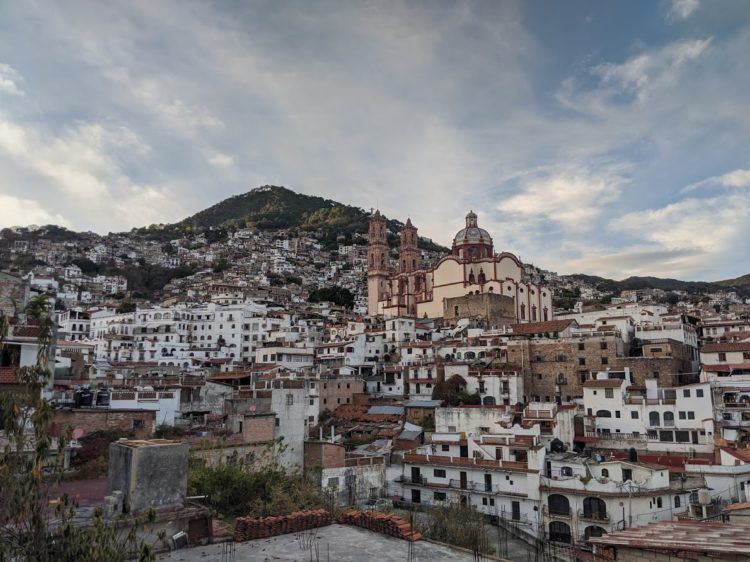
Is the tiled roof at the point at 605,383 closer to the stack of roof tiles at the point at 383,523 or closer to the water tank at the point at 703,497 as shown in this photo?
the water tank at the point at 703,497

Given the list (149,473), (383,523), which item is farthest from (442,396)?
(149,473)

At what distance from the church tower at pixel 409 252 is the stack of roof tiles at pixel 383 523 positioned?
62.0 m

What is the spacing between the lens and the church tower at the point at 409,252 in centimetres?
7288

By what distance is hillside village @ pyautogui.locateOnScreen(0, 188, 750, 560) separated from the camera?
893 inches

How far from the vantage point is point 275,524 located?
31.6 feet

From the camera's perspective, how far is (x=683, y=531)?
10.4 meters

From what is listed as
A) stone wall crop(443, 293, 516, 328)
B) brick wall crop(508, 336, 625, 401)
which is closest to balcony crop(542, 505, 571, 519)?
brick wall crop(508, 336, 625, 401)

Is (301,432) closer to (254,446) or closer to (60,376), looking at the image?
(254,446)

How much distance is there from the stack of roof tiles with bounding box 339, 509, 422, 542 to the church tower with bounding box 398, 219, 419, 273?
61990 millimetres

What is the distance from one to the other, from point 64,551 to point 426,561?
16.8 ft

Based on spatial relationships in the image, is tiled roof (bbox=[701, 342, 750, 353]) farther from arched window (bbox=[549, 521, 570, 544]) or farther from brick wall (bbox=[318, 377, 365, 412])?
brick wall (bbox=[318, 377, 365, 412])

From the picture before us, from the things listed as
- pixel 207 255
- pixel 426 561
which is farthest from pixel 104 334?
pixel 207 255

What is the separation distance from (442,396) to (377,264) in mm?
36873

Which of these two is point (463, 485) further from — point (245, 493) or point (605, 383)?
point (245, 493)
